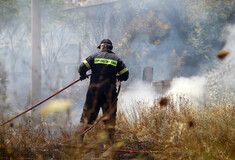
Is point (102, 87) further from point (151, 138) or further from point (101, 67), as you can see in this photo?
point (151, 138)

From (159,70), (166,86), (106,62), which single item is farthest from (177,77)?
(106,62)

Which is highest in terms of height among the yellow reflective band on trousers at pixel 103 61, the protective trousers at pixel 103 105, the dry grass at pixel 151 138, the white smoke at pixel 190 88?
the yellow reflective band on trousers at pixel 103 61

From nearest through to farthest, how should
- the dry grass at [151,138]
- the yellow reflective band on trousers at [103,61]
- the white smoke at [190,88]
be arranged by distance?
1. the dry grass at [151,138]
2. the yellow reflective band on trousers at [103,61]
3. the white smoke at [190,88]

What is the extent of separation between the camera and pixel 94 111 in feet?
14.2

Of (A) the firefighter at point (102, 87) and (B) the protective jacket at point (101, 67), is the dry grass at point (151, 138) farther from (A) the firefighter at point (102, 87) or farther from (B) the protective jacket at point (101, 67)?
(B) the protective jacket at point (101, 67)

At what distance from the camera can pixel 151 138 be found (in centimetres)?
391

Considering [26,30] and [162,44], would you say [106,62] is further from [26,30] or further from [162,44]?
[26,30]

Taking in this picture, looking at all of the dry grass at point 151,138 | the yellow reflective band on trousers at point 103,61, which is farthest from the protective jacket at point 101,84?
the dry grass at point 151,138

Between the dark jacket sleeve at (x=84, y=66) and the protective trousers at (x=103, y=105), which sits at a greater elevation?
the dark jacket sleeve at (x=84, y=66)

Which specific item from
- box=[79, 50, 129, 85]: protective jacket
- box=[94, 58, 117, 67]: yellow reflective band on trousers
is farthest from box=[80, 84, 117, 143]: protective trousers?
box=[94, 58, 117, 67]: yellow reflective band on trousers

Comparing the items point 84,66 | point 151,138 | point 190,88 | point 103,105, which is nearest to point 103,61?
point 84,66

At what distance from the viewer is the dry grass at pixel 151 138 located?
3219 millimetres

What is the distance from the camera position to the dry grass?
322 centimetres

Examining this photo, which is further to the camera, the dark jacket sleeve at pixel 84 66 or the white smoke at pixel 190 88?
the white smoke at pixel 190 88
